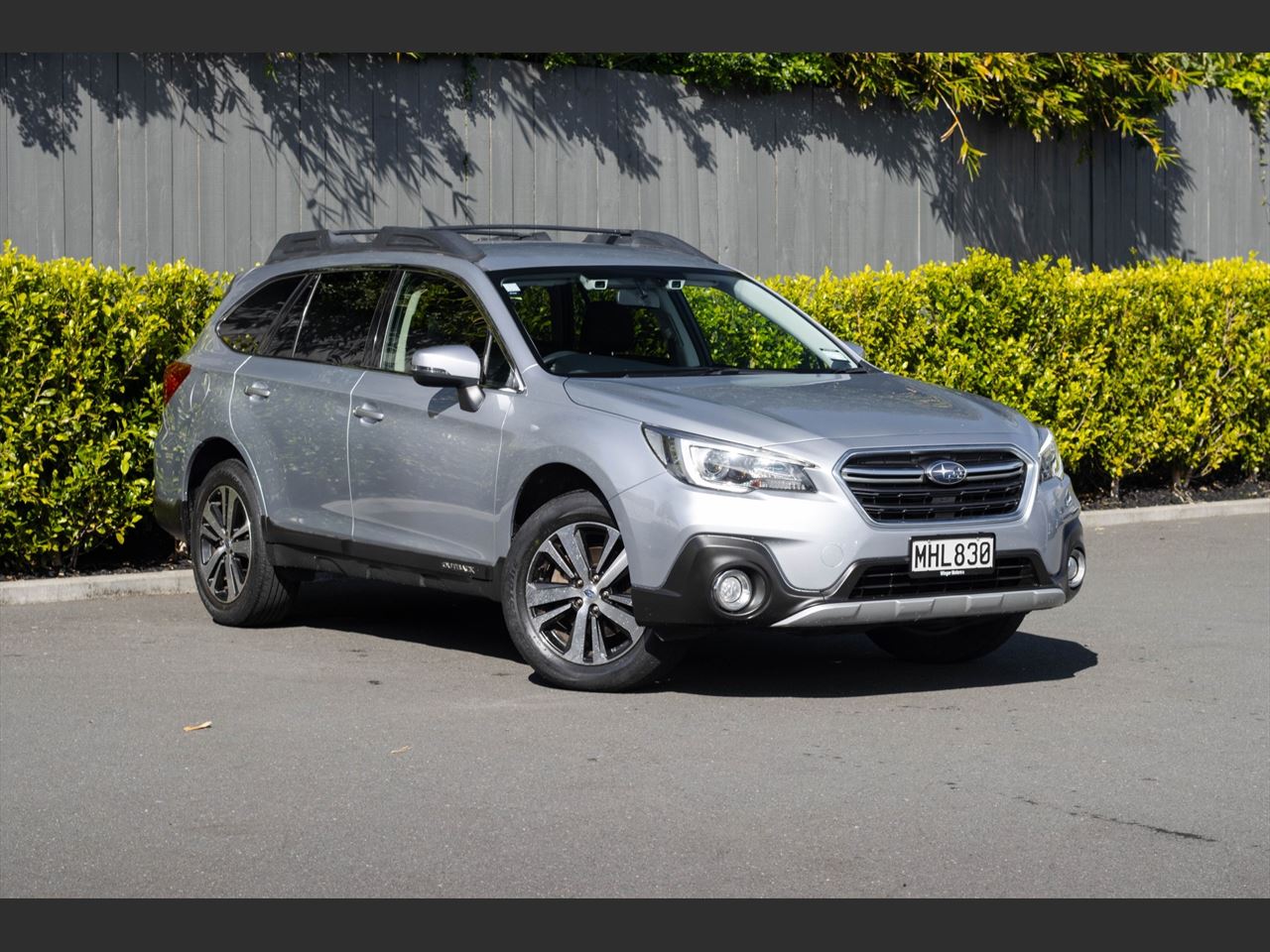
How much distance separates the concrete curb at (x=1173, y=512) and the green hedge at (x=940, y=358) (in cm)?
42

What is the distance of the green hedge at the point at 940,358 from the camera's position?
11.2 metres

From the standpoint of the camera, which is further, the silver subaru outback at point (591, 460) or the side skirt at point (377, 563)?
the side skirt at point (377, 563)

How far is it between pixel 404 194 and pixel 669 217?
2201mm

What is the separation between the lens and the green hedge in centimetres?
1116

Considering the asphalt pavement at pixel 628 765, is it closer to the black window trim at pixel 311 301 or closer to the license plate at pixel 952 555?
the license plate at pixel 952 555

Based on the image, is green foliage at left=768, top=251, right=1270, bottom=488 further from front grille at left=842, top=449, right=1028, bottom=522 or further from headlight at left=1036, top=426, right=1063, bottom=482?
front grille at left=842, top=449, right=1028, bottom=522

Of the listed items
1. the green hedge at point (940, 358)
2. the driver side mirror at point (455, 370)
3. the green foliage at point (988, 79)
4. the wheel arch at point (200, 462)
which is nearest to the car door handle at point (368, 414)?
the driver side mirror at point (455, 370)

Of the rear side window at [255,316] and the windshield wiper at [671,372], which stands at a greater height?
the rear side window at [255,316]

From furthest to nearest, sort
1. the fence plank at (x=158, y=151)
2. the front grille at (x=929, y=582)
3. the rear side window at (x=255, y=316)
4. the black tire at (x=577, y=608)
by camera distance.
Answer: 1. the fence plank at (x=158, y=151)
2. the rear side window at (x=255, y=316)
3. the black tire at (x=577, y=608)
4. the front grille at (x=929, y=582)

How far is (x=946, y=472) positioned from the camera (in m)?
8.15

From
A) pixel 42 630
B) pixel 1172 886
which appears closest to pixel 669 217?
pixel 42 630

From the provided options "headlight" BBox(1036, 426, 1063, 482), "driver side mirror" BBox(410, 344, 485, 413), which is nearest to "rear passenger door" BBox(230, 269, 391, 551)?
"driver side mirror" BBox(410, 344, 485, 413)

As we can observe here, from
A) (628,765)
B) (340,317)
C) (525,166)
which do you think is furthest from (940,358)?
(628,765)

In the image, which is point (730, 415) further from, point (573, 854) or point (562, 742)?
point (573, 854)
